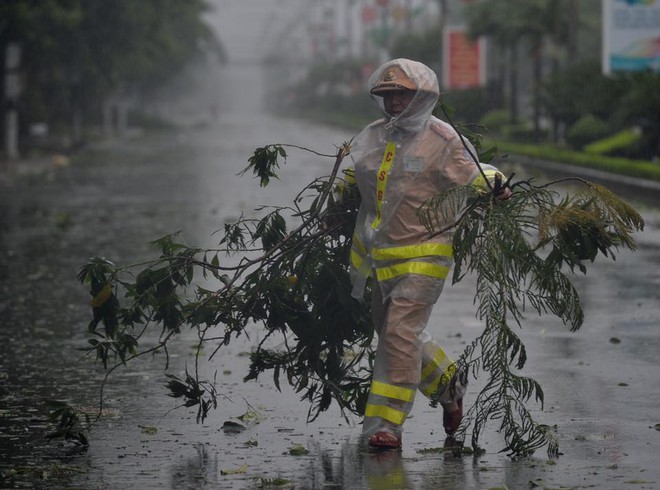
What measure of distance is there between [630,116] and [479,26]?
1996 centimetres

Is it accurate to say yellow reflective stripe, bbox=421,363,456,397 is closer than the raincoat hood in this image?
No

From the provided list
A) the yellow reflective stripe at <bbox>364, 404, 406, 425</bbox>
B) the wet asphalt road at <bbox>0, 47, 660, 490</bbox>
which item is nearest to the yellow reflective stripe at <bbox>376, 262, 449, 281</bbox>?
the yellow reflective stripe at <bbox>364, 404, 406, 425</bbox>

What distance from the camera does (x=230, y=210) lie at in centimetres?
2370

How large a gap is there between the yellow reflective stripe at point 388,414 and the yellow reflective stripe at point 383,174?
83 centimetres

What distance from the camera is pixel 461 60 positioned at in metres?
59.5

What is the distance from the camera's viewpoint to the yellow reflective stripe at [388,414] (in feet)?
22.3

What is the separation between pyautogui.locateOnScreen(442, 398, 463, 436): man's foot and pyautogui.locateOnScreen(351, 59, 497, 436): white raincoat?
196 mm

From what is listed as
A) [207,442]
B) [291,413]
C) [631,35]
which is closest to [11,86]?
[631,35]

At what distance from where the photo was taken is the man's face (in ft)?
22.6

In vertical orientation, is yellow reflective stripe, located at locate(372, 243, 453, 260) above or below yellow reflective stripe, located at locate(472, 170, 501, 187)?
below

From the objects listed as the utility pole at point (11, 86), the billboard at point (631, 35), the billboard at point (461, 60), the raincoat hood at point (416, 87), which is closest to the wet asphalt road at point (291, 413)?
the raincoat hood at point (416, 87)

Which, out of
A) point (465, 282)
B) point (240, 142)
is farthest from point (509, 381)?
point (240, 142)

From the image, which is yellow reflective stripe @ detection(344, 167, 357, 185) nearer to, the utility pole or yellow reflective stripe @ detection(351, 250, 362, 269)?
yellow reflective stripe @ detection(351, 250, 362, 269)

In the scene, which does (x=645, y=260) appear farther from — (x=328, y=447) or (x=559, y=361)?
(x=328, y=447)
